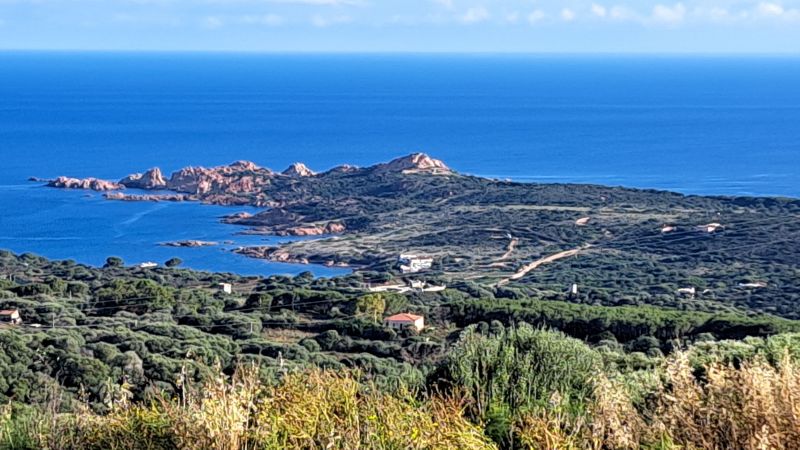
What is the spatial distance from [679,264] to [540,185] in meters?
18.0

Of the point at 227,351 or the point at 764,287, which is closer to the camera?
the point at 227,351

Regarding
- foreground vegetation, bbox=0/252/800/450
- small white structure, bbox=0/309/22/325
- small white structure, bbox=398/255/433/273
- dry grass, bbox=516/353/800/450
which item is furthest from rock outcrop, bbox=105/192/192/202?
dry grass, bbox=516/353/800/450

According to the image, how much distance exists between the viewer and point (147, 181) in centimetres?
6794

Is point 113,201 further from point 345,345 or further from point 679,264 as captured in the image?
point 345,345

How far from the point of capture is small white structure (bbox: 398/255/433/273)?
135 ft

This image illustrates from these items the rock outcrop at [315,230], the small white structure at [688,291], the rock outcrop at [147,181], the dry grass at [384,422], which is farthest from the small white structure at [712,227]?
the dry grass at [384,422]

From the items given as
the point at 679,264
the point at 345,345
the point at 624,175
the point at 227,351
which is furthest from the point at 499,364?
the point at 624,175

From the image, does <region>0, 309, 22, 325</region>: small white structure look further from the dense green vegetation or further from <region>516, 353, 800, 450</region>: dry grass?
<region>516, 353, 800, 450</region>: dry grass

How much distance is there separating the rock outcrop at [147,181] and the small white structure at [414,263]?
2710 cm

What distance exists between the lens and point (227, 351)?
714 inches

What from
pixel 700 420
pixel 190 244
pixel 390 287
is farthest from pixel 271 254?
pixel 700 420

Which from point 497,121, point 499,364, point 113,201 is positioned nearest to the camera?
point 499,364

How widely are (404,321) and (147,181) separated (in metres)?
48.3

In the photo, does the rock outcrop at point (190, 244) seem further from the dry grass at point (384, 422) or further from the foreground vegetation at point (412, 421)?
the dry grass at point (384, 422)
